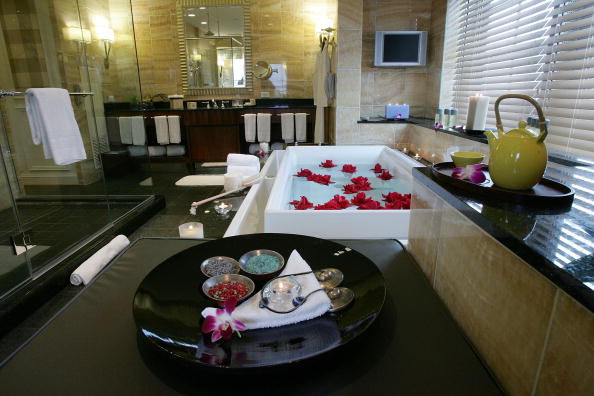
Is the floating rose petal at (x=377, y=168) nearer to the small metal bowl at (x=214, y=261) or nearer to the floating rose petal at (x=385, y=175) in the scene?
the floating rose petal at (x=385, y=175)

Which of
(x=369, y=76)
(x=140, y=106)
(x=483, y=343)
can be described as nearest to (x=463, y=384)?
(x=483, y=343)

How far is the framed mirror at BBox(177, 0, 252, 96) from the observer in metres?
5.11

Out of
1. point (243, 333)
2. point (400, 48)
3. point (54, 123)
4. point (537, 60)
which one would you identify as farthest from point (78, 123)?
point (400, 48)

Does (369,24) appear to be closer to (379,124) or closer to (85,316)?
(379,124)

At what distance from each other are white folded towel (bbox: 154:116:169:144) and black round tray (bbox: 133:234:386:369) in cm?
420

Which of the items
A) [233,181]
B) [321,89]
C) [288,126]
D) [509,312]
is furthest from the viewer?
[288,126]

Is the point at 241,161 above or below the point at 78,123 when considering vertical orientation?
below

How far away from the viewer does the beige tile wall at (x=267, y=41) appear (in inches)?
201

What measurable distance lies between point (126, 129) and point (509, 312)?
12.0 feet

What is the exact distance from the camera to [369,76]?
420 cm

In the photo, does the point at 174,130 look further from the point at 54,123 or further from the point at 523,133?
the point at 523,133

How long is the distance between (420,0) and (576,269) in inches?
174

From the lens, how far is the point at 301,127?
469 centimetres

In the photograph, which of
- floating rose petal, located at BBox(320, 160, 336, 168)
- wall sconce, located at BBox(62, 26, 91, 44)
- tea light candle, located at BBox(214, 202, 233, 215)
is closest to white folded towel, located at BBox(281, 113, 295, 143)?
floating rose petal, located at BBox(320, 160, 336, 168)
